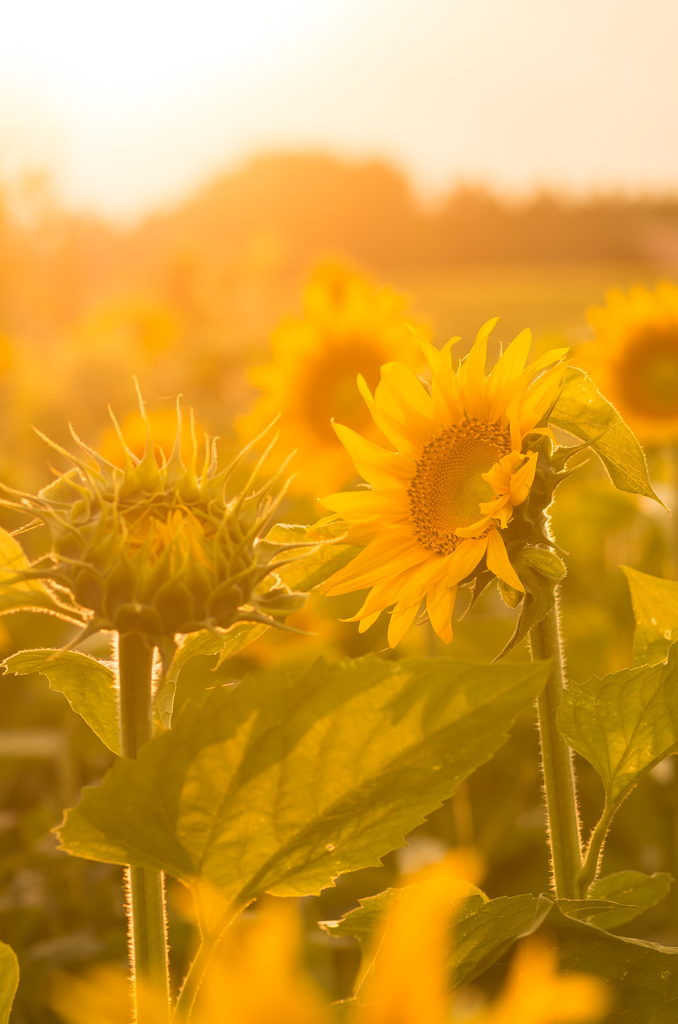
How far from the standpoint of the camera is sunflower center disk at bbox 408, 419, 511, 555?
785 millimetres

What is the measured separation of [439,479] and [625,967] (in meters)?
0.39

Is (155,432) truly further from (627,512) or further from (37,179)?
(37,179)

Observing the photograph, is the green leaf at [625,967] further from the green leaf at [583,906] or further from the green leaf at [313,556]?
the green leaf at [313,556]

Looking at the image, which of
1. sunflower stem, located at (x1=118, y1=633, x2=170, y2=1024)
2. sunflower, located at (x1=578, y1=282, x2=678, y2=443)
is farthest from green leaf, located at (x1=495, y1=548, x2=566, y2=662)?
sunflower, located at (x1=578, y1=282, x2=678, y2=443)

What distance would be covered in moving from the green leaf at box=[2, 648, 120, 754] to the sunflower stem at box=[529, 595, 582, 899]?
0.28 meters

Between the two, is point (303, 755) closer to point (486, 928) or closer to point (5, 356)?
point (486, 928)

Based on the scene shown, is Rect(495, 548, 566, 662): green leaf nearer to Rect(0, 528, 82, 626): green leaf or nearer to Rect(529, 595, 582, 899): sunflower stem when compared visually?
Rect(529, 595, 582, 899): sunflower stem

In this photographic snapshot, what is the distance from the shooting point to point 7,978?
60 centimetres

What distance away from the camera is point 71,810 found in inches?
19.8

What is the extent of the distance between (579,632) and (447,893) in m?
1.56

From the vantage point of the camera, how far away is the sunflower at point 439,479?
2.32 feet

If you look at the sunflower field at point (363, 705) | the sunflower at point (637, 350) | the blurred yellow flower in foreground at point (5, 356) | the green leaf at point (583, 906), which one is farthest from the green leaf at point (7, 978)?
the blurred yellow flower in foreground at point (5, 356)

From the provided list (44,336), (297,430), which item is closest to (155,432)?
(297,430)

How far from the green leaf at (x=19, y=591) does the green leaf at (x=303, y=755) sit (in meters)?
0.10
